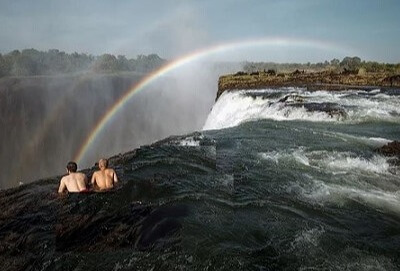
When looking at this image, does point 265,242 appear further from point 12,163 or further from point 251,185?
point 12,163

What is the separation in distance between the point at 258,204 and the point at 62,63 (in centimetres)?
12171

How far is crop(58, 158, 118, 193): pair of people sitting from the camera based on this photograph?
8672 millimetres

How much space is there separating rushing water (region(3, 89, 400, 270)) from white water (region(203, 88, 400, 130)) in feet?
12.8

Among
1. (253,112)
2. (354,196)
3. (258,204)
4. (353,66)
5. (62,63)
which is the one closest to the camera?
(258,204)

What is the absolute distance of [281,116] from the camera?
2108 cm

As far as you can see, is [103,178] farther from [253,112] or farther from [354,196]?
[253,112]

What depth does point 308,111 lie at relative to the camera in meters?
20.5

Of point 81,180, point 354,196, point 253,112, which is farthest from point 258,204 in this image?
point 253,112

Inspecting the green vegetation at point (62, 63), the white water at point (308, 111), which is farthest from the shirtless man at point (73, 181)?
the green vegetation at point (62, 63)

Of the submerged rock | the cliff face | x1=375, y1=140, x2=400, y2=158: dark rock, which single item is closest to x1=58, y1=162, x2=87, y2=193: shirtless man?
the submerged rock

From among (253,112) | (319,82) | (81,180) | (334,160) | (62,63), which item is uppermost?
(62,63)

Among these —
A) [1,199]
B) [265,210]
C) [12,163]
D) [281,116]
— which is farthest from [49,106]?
[265,210]

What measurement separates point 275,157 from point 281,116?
925 centimetres

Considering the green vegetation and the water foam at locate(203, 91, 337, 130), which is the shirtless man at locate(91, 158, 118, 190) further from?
the green vegetation
